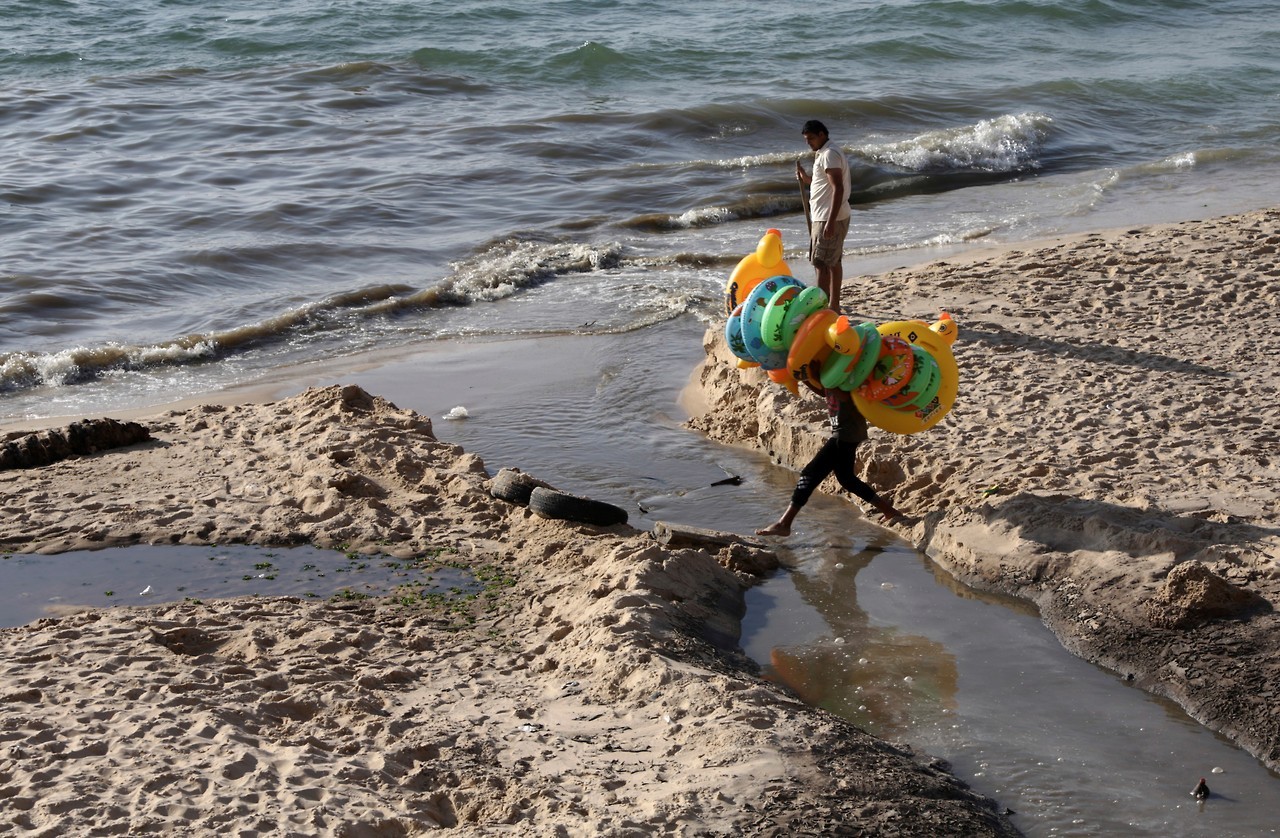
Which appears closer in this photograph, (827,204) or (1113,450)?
(1113,450)

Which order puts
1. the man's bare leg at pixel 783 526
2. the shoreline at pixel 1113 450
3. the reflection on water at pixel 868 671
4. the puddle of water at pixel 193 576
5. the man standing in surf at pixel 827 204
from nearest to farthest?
1. the reflection on water at pixel 868 671
2. the shoreline at pixel 1113 450
3. the puddle of water at pixel 193 576
4. the man's bare leg at pixel 783 526
5. the man standing in surf at pixel 827 204

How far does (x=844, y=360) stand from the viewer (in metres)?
7.17

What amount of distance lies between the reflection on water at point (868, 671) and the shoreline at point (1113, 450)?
29.0 inches

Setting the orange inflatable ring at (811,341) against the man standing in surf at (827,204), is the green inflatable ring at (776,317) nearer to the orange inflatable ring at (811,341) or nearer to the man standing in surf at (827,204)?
the orange inflatable ring at (811,341)

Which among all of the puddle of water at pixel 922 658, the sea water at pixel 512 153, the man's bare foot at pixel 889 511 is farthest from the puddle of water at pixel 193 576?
the sea water at pixel 512 153

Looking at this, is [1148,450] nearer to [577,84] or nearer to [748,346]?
[748,346]

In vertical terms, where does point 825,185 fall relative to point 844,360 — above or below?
above

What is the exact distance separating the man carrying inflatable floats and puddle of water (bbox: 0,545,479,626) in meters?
2.19

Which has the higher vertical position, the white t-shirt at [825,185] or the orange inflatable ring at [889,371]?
the white t-shirt at [825,185]

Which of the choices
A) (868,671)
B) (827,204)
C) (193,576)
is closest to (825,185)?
(827,204)

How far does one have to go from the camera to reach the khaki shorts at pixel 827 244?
10.2m

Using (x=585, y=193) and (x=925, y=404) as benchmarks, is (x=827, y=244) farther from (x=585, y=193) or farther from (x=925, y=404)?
(x=585, y=193)

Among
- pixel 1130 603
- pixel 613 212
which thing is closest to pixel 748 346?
pixel 1130 603

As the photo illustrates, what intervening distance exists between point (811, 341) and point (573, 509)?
173 cm
